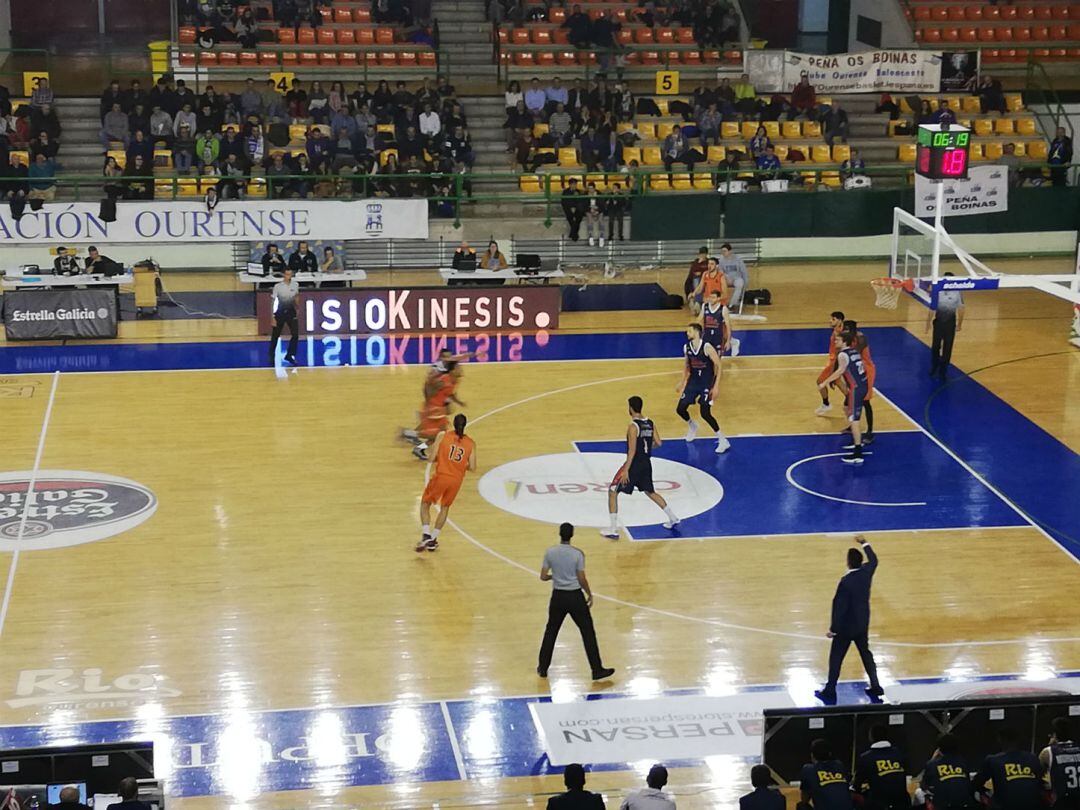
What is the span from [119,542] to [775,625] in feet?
24.5

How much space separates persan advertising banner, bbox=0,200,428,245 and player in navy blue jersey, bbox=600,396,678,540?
1451cm

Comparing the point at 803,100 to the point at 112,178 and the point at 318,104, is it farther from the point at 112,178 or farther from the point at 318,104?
the point at 112,178

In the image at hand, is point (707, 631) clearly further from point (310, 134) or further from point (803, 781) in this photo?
point (310, 134)

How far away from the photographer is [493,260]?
29750 mm

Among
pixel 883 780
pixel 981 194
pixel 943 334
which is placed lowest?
pixel 883 780

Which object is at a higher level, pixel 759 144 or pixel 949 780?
pixel 759 144

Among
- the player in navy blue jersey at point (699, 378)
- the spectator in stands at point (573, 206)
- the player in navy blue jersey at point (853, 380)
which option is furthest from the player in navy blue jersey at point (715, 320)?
the spectator in stands at point (573, 206)

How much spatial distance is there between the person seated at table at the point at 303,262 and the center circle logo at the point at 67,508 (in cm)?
1014

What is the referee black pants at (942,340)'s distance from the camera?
24469 millimetres

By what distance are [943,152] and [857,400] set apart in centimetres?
391

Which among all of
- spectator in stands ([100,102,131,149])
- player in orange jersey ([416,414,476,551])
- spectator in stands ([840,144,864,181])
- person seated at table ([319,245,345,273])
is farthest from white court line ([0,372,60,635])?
spectator in stands ([840,144,864,181])

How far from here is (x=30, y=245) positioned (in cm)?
2997

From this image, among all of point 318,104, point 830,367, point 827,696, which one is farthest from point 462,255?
point 827,696

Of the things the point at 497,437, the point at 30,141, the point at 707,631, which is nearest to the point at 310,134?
the point at 30,141
